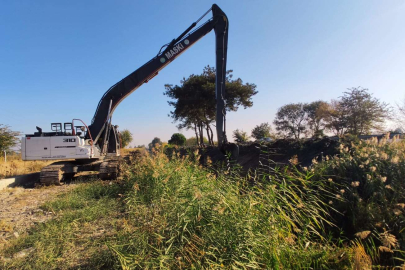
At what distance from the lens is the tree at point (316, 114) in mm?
29584

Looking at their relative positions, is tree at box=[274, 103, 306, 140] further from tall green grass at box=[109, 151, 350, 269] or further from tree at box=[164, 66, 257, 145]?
tall green grass at box=[109, 151, 350, 269]

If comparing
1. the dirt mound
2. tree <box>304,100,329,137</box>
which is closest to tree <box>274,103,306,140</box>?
tree <box>304,100,329,137</box>

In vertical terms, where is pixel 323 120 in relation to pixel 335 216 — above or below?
above

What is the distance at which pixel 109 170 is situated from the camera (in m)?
8.62

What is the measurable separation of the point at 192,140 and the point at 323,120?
19312 mm

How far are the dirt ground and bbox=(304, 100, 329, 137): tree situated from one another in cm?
2908

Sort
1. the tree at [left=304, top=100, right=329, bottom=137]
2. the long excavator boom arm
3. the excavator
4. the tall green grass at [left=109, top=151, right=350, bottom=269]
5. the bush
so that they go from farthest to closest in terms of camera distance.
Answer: the tree at [left=304, top=100, right=329, bottom=137] → the long excavator boom arm → the excavator → the bush → the tall green grass at [left=109, top=151, right=350, bottom=269]

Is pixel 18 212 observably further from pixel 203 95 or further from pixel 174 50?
pixel 203 95

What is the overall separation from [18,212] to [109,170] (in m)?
3.28

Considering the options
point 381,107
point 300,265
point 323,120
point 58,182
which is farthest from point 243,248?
point 323,120

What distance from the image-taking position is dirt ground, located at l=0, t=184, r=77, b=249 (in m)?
4.26

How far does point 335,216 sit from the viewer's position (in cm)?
346

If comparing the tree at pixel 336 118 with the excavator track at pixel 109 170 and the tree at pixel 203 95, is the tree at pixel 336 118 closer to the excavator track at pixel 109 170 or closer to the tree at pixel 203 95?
the tree at pixel 203 95

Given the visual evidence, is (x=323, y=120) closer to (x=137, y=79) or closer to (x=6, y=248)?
(x=137, y=79)
